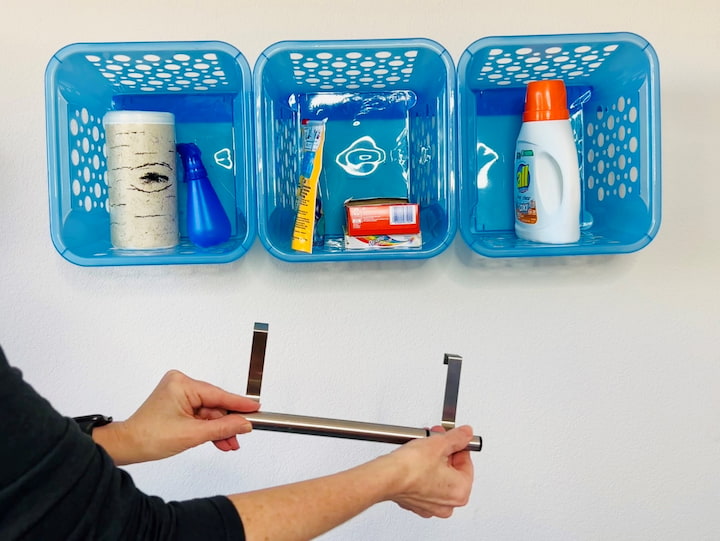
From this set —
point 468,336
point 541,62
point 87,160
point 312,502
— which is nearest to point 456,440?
point 312,502

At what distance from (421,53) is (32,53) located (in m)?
0.55

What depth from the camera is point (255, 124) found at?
0.77 m

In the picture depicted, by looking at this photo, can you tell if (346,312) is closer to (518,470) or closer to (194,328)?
(194,328)

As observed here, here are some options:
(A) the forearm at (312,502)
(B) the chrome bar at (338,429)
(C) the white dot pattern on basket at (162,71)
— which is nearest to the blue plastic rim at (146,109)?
(C) the white dot pattern on basket at (162,71)

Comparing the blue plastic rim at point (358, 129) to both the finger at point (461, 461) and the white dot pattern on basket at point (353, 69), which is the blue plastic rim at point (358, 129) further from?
the finger at point (461, 461)

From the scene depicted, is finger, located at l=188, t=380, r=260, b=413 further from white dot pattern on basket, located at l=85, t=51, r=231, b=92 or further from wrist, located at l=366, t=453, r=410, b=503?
white dot pattern on basket, located at l=85, t=51, r=231, b=92

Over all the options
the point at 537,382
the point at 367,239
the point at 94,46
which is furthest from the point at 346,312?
the point at 94,46

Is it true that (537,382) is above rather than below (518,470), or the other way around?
above

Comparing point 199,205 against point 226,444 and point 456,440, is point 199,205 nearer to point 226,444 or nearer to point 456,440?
point 226,444

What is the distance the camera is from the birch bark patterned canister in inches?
31.1

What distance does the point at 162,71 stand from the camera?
819mm

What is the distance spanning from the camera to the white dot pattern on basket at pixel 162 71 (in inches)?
30.7

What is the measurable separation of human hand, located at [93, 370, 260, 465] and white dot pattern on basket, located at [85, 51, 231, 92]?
39cm

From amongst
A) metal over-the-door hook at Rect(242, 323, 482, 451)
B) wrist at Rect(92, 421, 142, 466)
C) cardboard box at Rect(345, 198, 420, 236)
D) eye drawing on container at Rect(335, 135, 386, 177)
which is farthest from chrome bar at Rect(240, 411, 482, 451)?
eye drawing on container at Rect(335, 135, 386, 177)
